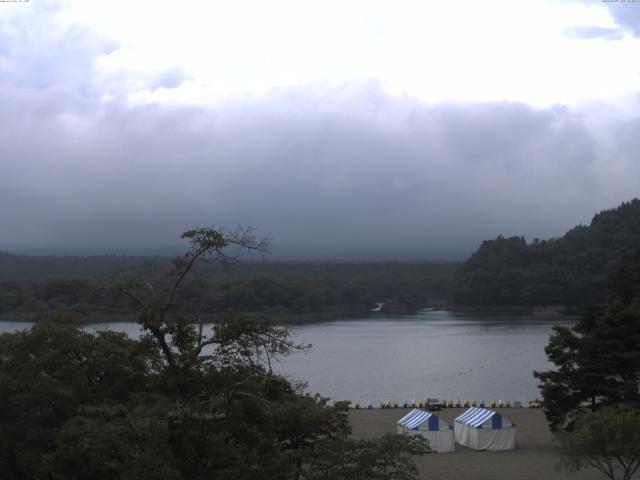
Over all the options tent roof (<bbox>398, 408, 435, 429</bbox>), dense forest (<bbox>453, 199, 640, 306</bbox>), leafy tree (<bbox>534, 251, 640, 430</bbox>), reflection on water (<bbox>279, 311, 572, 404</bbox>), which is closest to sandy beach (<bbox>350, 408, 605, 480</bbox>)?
tent roof (<bbox>398, 408, 435, 429</bbox>)

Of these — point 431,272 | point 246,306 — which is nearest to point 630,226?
point 431,272

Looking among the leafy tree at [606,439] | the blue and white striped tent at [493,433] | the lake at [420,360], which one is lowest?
the lake at [420,360]

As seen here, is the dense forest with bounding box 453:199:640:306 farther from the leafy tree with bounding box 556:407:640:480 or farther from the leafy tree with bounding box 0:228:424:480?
the leafy tree with bounding box 0:228:424:480

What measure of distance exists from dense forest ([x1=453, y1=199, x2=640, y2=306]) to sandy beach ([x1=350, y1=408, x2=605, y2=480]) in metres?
60.7

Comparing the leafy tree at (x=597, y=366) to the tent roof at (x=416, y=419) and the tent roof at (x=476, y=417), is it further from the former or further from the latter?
the tent roof at (x=416, y=419)

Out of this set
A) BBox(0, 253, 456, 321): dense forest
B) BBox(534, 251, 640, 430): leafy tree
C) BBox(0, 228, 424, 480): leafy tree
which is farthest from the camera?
BBox(0, 253, 456, 321): dense forest

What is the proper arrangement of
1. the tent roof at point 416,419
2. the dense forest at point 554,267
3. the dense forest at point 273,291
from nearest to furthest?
1. the tent roof at point 416,419
2. the dense forest at point 273,291
3. the dense forest at point 554,267

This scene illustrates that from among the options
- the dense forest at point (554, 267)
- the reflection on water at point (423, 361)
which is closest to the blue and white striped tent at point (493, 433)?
the reflection on water at point (423, 361)

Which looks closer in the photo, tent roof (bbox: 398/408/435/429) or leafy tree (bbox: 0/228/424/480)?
leafy tree (bbox: 0/228/424/480)

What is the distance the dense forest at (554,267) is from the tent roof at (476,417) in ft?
205

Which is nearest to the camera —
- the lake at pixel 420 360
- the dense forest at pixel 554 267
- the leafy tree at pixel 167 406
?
the leafy tree at pixel 167 406

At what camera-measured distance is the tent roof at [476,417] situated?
19.4 m

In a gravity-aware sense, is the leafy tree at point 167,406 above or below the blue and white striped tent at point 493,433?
above

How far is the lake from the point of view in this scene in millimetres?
32922
